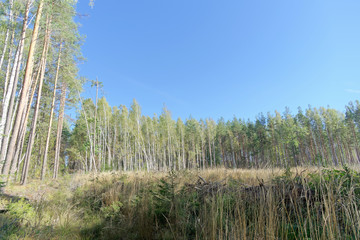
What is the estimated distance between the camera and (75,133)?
24.0m

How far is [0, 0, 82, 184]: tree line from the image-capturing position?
6.96 meters

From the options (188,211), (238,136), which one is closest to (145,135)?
(238,136)

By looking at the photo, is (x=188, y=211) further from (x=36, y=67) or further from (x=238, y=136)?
(x=238, y=136)

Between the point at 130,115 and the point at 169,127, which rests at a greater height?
the point at 130,115

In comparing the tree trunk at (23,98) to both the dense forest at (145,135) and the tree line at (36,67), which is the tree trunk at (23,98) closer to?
the tree line at (36,67)

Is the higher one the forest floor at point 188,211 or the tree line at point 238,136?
the tree line at point 238,136

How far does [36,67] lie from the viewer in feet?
32.8

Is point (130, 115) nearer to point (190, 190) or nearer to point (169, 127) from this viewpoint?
point (169, 127)

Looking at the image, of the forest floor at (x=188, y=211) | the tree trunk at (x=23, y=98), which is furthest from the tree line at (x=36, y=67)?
the forest floor at (x=188, y=211)

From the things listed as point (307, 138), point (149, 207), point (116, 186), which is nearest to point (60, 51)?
point (116, 186)

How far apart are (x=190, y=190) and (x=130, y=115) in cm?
2343

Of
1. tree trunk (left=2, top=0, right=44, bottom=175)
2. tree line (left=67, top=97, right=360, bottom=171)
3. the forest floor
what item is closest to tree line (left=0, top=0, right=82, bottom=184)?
tree trunk (left=2, top=0, right=44, bottom=175)

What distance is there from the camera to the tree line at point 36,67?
696 cm

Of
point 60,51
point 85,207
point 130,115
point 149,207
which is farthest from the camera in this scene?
point 130,115
